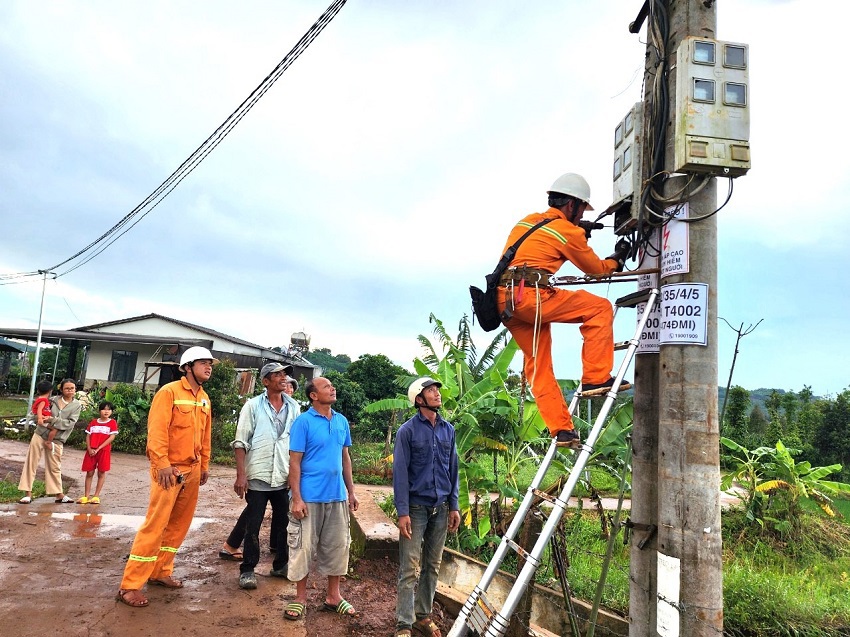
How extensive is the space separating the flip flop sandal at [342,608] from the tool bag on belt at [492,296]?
8.72 feet

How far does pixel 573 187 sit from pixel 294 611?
3.86 m

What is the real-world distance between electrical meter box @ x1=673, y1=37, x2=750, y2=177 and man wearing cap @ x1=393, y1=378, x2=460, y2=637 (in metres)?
2.63

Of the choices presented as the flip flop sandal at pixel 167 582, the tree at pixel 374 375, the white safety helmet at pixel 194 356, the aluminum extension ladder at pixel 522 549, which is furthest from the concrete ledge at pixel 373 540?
the tree at pixel 374 375

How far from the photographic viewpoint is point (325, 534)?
473 cm

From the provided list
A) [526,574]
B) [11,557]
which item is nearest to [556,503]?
[526,574]

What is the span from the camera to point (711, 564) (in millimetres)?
2896

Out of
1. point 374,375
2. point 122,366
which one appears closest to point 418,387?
point 374,375

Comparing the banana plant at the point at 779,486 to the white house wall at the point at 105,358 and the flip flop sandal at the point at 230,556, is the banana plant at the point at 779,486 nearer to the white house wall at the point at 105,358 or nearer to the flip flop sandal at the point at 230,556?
the flip flop sandal at the point at 230,556

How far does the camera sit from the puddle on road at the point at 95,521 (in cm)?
671

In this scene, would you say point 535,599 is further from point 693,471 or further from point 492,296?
point 492,296

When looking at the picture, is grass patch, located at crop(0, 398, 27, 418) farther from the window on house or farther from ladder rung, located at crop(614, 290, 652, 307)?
ladder rung, located at crop(614, 290, 652, 307)

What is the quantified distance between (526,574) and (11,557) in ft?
17.6

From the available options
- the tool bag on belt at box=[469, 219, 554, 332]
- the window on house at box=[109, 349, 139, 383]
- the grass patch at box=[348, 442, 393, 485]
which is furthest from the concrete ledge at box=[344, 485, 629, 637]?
the window on house at box=[109, 349, 139, 383]

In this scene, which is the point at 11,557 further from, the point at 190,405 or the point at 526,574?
the point at 526,574
